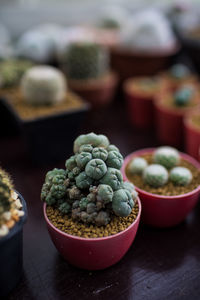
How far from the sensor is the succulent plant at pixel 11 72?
1945mm

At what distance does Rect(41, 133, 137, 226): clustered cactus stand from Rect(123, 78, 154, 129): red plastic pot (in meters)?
1.05

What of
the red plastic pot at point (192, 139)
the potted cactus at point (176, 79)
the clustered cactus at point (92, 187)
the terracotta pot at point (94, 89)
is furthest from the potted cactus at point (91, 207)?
the potted cactus at point (176, 79)

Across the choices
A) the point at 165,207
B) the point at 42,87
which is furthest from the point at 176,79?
the point at 165,207

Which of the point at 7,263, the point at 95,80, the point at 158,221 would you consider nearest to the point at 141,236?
the point at 158,221

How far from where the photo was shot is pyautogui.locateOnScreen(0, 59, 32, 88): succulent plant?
1.95 metres

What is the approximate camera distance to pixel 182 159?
1.47 meters

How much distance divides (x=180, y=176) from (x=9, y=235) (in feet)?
2.31

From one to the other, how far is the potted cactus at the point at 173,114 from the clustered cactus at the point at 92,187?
87cm

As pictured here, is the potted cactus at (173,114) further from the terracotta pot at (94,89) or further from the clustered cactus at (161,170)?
the clustered cactus at (161,170)

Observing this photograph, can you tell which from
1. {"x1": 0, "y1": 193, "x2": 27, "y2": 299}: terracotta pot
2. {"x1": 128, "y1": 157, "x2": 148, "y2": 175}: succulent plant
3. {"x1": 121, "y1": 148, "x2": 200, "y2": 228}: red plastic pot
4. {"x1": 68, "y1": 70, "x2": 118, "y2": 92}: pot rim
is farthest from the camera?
{"x1": 68, "y1": 70, "x2": 118, "y2": 92}: pot rim

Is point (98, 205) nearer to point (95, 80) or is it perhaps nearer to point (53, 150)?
point (53, 150)

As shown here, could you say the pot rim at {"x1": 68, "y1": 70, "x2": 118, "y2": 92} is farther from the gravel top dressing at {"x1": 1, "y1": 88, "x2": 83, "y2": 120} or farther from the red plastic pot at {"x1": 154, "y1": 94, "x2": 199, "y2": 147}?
the red plastic pot at {"x1": 154, "y1": 94, "x2": 199, "y2": 147}

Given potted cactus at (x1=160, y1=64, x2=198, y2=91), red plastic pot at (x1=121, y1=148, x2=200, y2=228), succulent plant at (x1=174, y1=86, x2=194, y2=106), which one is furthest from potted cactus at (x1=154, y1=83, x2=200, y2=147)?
red plastic pot at (x1=121, y1=148, x2=200, y2=228)

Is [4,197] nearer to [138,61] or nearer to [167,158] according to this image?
[167,158]
